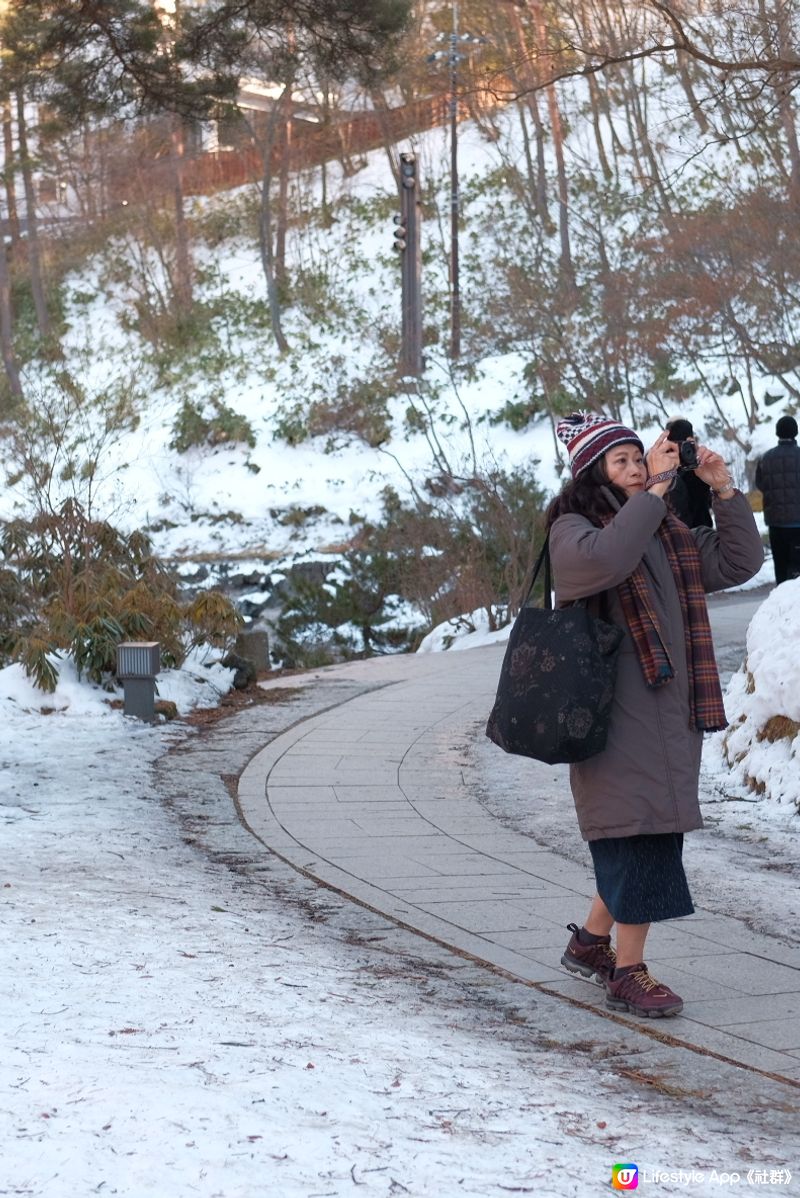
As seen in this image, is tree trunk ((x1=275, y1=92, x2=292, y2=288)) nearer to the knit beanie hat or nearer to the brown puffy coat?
the knit beanie hat

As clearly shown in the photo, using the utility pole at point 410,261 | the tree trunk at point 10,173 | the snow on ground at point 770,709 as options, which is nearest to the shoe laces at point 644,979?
the snow on ground at point 770,709

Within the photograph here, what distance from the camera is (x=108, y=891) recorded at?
5559mm

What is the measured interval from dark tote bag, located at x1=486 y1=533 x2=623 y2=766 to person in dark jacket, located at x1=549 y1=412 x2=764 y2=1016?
71 mm

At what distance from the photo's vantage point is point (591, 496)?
4141mm

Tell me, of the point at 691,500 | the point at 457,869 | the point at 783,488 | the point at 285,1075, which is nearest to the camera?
the point at 285,1075

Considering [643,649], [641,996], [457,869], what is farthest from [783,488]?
[641,996]

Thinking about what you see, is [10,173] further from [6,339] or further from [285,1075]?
[285,1075]

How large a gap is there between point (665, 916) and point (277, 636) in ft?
51.7

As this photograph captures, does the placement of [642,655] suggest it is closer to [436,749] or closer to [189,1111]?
[189,1111]

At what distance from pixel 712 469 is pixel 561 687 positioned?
80 centimetres

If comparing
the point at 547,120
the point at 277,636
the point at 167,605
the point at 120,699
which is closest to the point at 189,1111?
the point at 120,699

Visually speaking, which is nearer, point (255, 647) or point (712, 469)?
point (712, 469)

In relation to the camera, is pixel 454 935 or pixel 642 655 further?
pixel 454 935

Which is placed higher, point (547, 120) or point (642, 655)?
point (547, 120)
